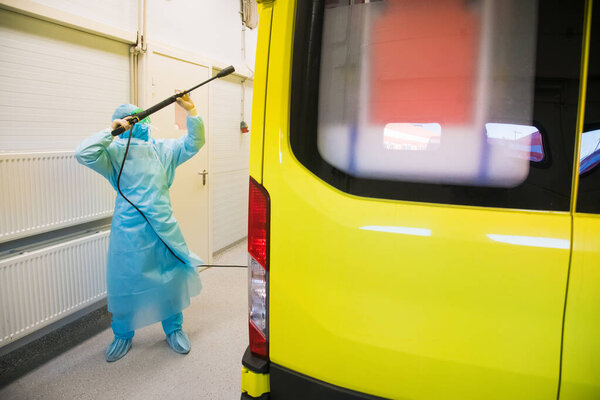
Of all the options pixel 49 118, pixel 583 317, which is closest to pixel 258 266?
pixel 583 317

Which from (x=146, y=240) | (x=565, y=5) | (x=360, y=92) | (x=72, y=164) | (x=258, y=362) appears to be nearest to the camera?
(x=565, y=5)

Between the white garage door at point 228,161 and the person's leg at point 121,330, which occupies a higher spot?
the white garage door at point 228,161

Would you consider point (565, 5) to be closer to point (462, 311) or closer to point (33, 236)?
point (462, 311)

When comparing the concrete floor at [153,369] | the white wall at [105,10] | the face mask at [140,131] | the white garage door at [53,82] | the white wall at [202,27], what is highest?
the white wall at [202,27]

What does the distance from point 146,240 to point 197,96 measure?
164cm

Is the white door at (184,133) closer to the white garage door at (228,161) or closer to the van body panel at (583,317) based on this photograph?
the white garage door at (228,161)

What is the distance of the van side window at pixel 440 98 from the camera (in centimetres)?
76

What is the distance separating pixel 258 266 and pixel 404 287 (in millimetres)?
398

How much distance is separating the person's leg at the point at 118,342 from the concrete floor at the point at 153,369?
39mm

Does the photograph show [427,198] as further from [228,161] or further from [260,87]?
[228,161]

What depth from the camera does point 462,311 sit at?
30.9 inches

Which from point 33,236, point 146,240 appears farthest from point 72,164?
point 146,240

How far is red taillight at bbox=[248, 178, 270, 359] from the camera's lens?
974 mm

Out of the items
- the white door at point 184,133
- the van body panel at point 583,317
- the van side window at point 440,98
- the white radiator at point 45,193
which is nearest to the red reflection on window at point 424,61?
the van side window at point 440,98
